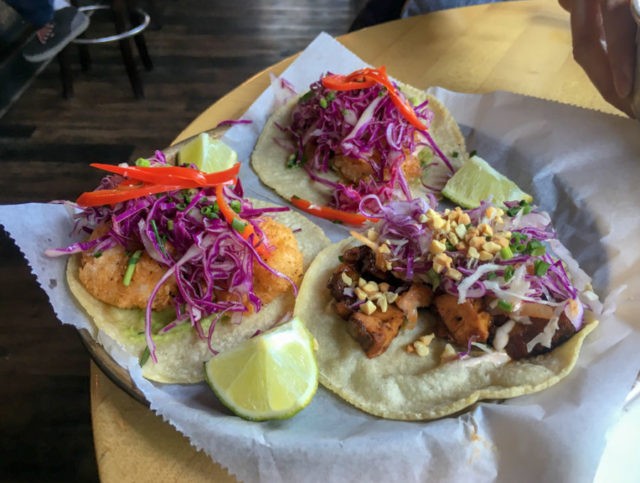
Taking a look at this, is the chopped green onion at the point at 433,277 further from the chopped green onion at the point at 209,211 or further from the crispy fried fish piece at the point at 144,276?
the chopped green onion at the point at 209,211

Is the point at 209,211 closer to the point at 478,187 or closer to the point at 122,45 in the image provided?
the point at 478,187

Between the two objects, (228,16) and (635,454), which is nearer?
(635,454)

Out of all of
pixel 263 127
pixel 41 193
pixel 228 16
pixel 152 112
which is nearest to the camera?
pixel 263 127

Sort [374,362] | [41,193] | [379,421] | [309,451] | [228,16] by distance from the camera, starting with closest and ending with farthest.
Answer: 1. [309,451]
2. [379,421]
3. [374,362]
4. [41,193]
5. [228,16]

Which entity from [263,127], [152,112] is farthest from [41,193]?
[263,127]

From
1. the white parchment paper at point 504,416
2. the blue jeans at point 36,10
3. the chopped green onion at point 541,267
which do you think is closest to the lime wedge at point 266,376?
the white parchment paper at point 504,416

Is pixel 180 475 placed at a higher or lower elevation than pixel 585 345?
lower

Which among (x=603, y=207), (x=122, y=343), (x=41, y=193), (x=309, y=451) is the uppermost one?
(x=603, y=207)

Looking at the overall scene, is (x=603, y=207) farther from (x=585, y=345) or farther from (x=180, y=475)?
(x=180, y=475)
